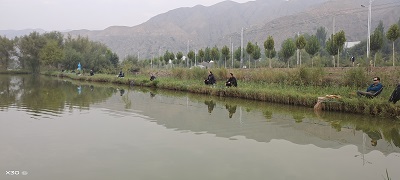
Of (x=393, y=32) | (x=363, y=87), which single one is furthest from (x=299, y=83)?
(x=393, y=32)

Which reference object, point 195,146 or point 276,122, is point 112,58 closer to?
point 276,122

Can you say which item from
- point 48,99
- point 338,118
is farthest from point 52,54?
point 338,118

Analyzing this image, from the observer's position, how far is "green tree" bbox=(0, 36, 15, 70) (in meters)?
69.8

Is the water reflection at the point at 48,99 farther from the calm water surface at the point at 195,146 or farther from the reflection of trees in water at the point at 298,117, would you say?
the reflection of trees in water at the point at 298,117

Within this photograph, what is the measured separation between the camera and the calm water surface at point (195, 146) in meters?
5.82

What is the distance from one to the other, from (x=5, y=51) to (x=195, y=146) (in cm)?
7509

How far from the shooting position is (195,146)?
7512 mm

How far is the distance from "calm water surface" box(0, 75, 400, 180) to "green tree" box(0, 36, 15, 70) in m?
66.4

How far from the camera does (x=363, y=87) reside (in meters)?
15.9

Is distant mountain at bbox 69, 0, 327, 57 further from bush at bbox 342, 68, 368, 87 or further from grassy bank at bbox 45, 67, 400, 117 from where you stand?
bush at bbox 342, 68, 368, 87

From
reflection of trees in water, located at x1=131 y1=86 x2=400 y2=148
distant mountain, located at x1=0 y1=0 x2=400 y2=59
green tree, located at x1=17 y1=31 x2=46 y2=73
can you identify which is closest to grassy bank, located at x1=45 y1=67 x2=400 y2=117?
reflection of trees in water, located at x1=131 y1=86 x2=400 y2=148

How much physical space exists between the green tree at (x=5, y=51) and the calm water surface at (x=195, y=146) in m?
66.4

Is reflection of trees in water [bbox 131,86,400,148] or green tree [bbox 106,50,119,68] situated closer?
reflection of trees in water [bbox 131,86,400,148]

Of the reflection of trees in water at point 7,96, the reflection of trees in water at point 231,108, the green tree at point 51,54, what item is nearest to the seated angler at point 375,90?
the reflection of trees in water at point 231,108
